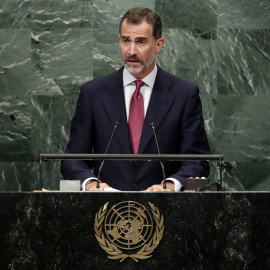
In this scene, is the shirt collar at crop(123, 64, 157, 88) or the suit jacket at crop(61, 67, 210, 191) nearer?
the suit jacket at crop(61, 67, 210, 191)

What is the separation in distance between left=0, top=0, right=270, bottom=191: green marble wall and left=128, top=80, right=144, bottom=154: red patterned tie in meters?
1.68

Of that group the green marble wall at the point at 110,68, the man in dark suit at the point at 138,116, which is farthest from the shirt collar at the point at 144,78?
the green marble wall at the point at 110,68

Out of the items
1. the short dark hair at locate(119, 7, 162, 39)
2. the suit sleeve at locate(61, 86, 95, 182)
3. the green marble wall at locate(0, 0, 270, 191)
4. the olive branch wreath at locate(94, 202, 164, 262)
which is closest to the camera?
the olive branch wreath at locate(94, 202, 164, 262)

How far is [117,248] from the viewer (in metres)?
3.10

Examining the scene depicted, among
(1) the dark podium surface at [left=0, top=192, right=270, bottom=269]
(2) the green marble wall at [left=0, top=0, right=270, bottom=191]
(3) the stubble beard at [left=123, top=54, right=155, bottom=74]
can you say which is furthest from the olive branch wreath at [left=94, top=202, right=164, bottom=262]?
(2) the green marble wall at [left=0, top=0, right=270, bottom=191]

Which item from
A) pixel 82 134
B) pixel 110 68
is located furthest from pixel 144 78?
pixel 110 68

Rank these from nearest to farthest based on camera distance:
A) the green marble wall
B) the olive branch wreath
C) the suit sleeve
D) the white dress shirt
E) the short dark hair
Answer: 1. the olive branch wreath
2. the suit sleeve
3. the short dark hair
4. the white dress shirt
5. the green marble wall

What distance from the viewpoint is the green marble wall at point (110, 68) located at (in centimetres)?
611

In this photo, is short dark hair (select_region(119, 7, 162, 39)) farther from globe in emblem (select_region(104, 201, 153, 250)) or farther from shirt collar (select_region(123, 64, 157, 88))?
globe in emblem (select_region(104, 201, 153, 250))

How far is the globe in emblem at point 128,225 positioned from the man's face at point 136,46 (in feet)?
4.91

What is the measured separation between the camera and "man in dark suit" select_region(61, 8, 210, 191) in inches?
173

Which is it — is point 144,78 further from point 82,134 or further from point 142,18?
point 82,134

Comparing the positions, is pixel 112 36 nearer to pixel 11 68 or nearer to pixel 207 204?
pixel 11 68

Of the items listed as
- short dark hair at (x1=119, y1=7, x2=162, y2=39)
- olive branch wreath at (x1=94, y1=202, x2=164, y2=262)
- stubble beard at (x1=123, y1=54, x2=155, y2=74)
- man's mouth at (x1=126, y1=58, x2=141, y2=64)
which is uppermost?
short dark hair at (x1=119, y1=7, x2=162, y2=39)
